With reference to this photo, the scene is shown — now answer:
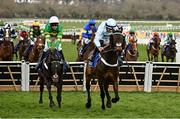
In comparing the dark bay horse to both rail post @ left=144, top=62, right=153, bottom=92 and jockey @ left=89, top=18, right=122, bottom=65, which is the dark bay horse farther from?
jockey @ left=89, top=18, right=122, bottom=65

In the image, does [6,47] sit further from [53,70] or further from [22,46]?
[53,70]

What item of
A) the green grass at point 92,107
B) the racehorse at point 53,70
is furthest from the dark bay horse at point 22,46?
the racehorse at point 53,70

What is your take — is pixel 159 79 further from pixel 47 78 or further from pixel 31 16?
pixel 31 16

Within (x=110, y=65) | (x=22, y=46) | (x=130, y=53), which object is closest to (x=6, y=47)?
(x=22, y=46)

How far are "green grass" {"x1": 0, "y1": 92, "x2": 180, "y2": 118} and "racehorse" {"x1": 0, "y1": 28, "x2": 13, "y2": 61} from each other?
5.05 meters

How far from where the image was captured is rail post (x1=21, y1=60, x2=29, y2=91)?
55.1 ft

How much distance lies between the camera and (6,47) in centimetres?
2141

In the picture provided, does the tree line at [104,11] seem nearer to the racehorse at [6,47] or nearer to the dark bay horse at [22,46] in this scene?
the dark bay horse at [22,46]

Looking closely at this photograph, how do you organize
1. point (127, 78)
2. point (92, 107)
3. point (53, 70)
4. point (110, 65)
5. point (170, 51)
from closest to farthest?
point (110, 65), point (53, 70), point (92, 107), point (127, 78), point (170, 51)

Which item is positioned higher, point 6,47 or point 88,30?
point 88,30

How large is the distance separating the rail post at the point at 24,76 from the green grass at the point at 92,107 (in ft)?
1.48

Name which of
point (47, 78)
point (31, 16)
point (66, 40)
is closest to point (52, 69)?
point (47, 78)

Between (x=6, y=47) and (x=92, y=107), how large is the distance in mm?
8387

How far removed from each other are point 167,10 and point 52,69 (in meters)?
92.4
